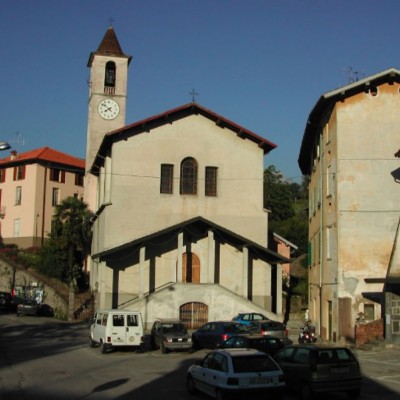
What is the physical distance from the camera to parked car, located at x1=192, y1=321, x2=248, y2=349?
27.0 metres

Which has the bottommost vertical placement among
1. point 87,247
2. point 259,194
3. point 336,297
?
point 336,297

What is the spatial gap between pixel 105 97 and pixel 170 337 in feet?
107

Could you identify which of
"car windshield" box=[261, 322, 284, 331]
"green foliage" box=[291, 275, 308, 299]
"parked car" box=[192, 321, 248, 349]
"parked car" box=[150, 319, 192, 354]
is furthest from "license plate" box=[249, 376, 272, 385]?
"green foliage" box=[291, 275, 308, 299]

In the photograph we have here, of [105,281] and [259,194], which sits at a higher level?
[259,194]

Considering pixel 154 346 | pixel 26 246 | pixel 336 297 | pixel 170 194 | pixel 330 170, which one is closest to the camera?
pixel 154 346

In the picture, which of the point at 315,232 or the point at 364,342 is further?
the point at 315,232

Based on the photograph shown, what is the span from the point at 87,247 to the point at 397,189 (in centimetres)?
3021

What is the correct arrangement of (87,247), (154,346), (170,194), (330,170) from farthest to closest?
(87,247) < (170,194) < (330,170) < (154,346)

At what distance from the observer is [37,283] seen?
2040 inches

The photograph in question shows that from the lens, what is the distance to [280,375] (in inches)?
561

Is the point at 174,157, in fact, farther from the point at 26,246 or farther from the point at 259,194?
the point at 26,246

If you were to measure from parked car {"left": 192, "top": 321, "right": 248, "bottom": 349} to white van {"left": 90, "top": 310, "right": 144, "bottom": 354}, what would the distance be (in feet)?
9.78

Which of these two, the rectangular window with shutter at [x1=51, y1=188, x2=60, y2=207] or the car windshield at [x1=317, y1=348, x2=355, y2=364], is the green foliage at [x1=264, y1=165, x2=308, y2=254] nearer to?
the rectangular window with shutter at [x1=51, y1=188, x2=60, y2=207]

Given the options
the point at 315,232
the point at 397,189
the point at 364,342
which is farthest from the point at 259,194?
the point at 364,342
